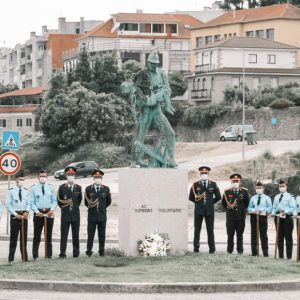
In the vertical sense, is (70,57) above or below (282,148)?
above

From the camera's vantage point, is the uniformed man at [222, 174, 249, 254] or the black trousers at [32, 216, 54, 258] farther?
the uniformed man at [222, 174, 249, 254]

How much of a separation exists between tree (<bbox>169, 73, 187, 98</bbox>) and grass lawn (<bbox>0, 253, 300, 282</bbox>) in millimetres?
→ 86943

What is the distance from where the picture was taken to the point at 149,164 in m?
24.9

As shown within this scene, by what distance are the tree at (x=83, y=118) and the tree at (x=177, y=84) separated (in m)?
20.2

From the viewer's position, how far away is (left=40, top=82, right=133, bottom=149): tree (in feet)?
290

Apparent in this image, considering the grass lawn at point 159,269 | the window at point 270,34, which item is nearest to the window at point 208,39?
the window at point 270,34

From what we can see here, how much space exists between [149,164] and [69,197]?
1.77 meters

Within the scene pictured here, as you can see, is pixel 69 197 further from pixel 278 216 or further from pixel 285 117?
pixel 285 117

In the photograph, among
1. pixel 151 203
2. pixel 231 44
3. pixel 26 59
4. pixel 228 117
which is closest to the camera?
pixel 151 203

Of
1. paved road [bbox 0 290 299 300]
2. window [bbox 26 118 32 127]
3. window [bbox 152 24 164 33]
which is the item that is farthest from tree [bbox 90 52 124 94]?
paved road [bbox 0 290 299 300]

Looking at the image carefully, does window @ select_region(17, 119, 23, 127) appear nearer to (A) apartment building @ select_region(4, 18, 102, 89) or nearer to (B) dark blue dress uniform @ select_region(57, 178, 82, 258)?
(A) apartment building @ select_region(4, 18, 102, 89)

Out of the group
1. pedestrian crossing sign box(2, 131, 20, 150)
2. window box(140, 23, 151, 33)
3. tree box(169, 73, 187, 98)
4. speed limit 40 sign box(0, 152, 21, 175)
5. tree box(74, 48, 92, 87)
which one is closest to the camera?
speed limit 40 sign box(0, 152, 21, 175)

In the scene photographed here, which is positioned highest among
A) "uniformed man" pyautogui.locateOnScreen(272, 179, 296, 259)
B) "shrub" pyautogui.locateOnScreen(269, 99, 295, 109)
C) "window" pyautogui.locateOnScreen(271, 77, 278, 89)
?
"window" pyautogui.locateOnScreen(271, 77, 278, 89)

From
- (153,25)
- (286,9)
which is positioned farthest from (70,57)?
(286,9)
